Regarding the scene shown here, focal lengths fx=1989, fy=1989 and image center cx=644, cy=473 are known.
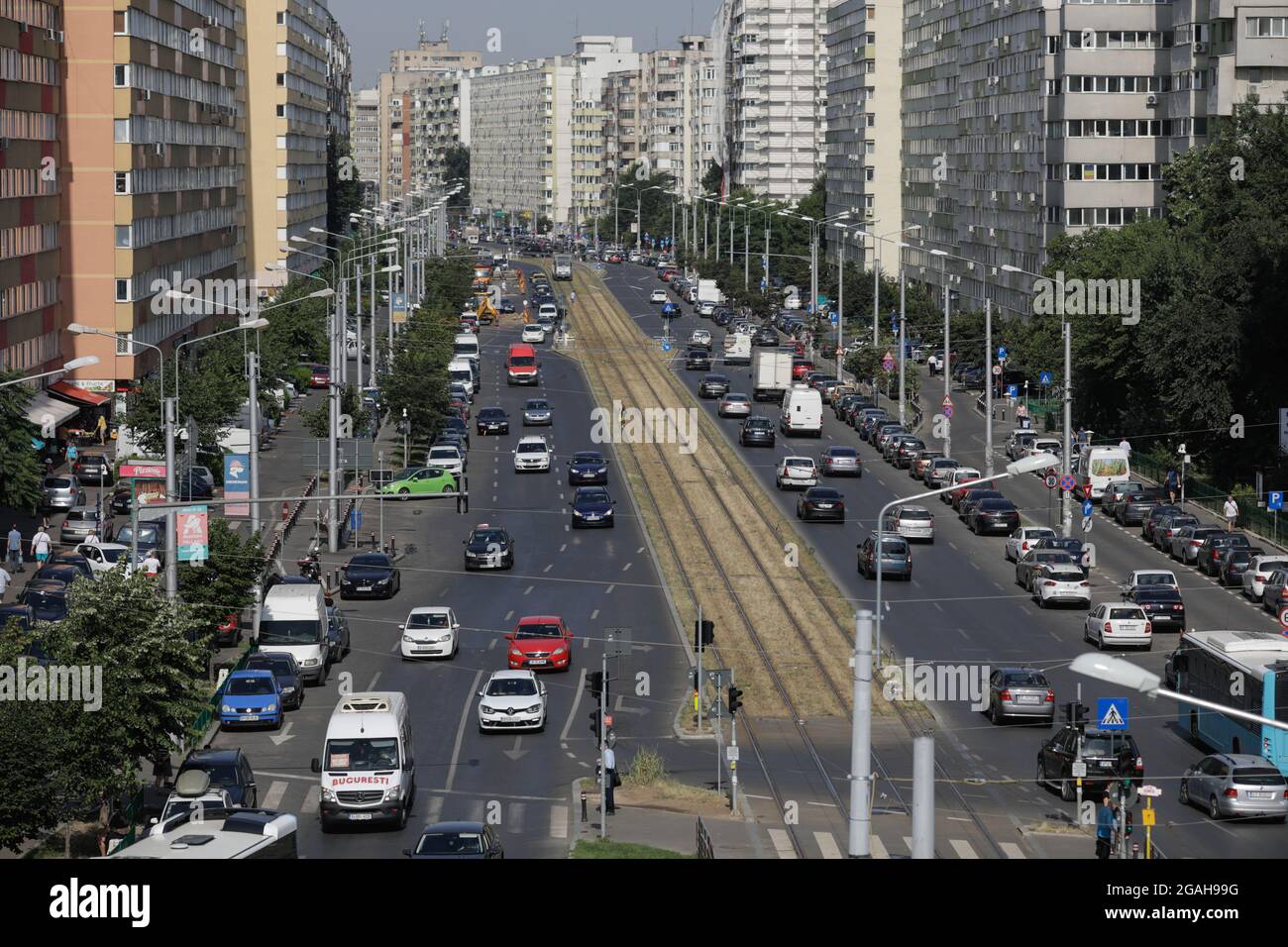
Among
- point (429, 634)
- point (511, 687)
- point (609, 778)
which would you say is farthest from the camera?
point (429, 634)

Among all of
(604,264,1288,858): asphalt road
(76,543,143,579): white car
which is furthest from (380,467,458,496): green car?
(76,543,143,579): white car

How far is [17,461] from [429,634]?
17272 mm

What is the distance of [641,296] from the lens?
16438 cm

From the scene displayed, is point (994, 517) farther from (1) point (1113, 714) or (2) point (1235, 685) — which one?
(1) point (1113, 714)

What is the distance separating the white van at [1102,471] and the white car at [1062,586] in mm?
15557

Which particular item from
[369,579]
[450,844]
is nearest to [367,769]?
[450,844]

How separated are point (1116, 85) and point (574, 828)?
86273 mm

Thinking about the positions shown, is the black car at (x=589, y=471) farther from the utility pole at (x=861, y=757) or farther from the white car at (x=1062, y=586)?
the utility pole at (x=861, y=757)

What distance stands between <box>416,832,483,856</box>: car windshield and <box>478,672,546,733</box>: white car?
1327 cm

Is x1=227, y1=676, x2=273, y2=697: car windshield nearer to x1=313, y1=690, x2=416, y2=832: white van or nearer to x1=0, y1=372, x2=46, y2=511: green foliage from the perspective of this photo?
x1=313, y1=690, x2=416, y2=832: white van

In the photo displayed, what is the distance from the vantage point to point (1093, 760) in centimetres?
3925

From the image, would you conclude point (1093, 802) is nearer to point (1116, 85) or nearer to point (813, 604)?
point (813, 604)

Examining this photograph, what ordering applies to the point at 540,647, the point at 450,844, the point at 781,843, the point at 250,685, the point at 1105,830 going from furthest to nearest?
the point at 540,647, the point at 250,685, the point at 781,843, the point at 1105,830, the point at 450,844
